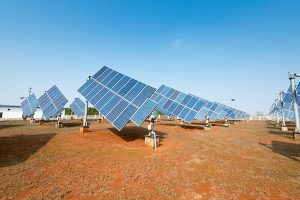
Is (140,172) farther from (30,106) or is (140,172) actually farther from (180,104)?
(30,106)

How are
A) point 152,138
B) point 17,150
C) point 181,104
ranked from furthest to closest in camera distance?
point 181,104, point 152,138, point 17,150

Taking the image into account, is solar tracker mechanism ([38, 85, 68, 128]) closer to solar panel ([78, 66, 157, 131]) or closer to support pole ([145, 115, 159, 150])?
solar panel ([78, 66, 157, 131])

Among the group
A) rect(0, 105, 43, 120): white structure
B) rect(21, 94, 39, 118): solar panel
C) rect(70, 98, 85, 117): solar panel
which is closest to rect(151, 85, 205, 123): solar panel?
rect(70, 98, 85, 117): solar panel

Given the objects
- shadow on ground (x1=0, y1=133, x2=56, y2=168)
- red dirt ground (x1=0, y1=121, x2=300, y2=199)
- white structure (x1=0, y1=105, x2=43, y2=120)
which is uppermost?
white structure (x1=0, y1=105, x2=43, y2=120)

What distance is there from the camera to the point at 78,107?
1558 inches

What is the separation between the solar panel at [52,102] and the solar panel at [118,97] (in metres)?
8.88

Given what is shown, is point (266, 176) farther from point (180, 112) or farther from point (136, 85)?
point (180, 112)

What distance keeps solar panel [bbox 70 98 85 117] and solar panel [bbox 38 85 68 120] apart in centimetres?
760

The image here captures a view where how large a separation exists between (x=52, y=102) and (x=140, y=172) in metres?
23.6

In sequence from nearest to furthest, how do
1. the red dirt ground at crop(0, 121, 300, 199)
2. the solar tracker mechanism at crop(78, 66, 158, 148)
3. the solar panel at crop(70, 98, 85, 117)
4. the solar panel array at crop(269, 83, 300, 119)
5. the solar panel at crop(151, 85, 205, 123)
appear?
the red dirt ground at crop(0, 121, 300, 199), the solar tracker mechanism at crop(78, 66, 158, 148), the solar panel array at crop(269, 83, 300, 119), the solar panel at crop(151, 85, 205, 123), the solar panel at crop(70, 98, 85, 117)

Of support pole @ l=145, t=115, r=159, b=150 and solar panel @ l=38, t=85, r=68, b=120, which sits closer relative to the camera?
support pole @ l=145, t=115, r=159, b=150

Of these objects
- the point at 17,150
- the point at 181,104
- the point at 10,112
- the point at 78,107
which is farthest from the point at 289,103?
the point at 10,112

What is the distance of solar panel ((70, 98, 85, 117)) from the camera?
127ft

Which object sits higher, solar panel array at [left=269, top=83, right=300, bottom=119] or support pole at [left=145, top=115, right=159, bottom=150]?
solar panel array at [left=269, top=83, right=300, bottom=119]
